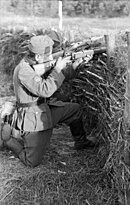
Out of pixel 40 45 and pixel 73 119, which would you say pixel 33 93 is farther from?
pixel 73 119

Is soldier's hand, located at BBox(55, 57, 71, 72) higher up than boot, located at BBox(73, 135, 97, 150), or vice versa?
soldier's hand, located at BBox(55, 57, 71, 72)

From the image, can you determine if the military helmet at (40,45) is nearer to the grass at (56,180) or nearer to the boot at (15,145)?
the boot at (15,145)

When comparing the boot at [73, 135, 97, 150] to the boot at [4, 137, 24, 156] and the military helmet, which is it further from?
the military helmet

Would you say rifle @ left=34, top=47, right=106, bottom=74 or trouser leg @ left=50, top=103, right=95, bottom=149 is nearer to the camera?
rifle @ left=34, top=47, right=106, bottom=74

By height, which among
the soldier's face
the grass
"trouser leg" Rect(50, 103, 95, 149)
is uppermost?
the soldier's face

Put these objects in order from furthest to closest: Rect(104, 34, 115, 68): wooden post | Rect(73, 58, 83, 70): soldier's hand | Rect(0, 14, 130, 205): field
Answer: Rect(73, 58, 83, 70): soldier's hand, Rect(104, 34, 115, 68): wooden post, Rect(0, 14, 130, 205): field

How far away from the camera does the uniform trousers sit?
404 cm

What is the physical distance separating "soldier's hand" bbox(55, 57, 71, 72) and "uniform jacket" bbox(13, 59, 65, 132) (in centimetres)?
6

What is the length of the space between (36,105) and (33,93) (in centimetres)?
24

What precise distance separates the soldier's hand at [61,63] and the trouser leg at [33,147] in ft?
2.66

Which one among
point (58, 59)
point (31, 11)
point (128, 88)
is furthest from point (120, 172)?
point (31, 11)

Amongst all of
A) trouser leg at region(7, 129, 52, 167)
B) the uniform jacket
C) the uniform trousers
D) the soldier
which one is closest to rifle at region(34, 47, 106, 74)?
the soldier

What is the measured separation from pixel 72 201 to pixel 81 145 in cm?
121

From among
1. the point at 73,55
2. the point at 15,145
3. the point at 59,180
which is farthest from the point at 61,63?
the point at 59,180
